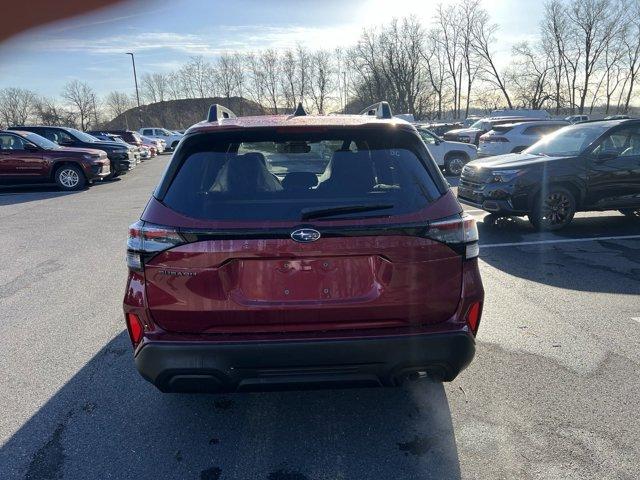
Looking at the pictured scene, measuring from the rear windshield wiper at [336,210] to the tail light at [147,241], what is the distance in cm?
61

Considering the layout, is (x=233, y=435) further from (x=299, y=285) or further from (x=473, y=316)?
(x=473, y=316)

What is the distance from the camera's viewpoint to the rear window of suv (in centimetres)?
224

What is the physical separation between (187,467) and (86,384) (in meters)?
1.25

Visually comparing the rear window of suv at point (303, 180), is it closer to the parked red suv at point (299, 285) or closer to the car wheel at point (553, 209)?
the parked red suv at point (299, 285)

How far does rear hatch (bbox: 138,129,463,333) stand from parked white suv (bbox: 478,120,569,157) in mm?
13622

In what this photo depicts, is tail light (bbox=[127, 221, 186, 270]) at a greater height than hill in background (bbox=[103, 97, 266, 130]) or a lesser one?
lesser

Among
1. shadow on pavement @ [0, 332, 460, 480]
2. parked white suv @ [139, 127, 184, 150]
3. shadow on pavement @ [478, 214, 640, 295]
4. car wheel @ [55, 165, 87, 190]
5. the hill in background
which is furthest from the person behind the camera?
the hill in background

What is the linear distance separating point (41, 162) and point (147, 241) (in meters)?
13.7

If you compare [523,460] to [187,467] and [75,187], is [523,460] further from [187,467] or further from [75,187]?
[75,187]

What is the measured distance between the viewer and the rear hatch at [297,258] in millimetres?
2158

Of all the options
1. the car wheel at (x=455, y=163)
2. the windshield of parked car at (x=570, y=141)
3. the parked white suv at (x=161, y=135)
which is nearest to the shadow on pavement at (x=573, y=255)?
the windshield of parked car at (x=570, y=141)

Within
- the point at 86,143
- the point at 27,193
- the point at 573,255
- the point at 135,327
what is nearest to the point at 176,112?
the point at 86,143

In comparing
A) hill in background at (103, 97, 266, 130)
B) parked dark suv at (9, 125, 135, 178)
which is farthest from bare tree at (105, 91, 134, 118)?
parked dark suv at (9, 125, 135, 178)

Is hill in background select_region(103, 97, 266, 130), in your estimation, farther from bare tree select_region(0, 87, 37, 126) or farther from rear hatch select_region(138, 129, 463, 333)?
rear hatch select_region(138, 129, 463, 333)
